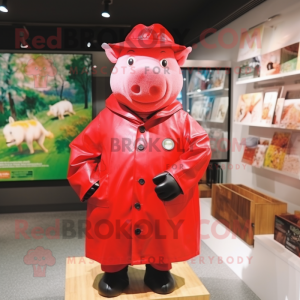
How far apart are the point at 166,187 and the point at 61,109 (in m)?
3.02

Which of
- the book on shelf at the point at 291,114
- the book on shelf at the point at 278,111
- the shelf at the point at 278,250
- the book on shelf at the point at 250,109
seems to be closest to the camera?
the shelf at the point at 278,250

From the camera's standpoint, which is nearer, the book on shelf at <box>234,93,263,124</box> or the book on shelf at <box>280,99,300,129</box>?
the book on shelf at <box>280,99,300,129</box>

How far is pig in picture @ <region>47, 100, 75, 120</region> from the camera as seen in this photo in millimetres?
4316

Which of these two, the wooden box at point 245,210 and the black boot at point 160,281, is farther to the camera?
the wooden box at point 245,210

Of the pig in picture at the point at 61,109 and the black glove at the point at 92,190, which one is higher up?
the pig in picture at the point at 61,109

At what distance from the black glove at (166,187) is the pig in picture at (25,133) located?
2987 mm

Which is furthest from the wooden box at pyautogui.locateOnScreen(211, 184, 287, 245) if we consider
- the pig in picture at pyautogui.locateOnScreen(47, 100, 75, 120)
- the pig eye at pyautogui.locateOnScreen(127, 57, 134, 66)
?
the pig in picture at pyautogui.locateOnScreen(47, 100, 75, 120)

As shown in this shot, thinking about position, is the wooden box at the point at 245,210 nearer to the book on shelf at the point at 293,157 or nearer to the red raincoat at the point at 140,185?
the book on shelf at the point at 293,157

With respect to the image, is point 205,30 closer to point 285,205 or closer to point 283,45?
point 283,45

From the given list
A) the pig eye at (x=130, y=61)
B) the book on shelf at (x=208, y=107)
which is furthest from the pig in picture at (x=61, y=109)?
the pig eye at (x=130, y=61)

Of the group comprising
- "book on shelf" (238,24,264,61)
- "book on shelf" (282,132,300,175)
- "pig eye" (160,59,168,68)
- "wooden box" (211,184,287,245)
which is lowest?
"wooden box" (211,184,287,245)

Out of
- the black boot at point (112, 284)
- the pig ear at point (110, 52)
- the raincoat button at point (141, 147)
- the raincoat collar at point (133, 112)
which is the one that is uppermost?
the pig ear at point (110, 52)

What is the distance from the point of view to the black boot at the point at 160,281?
1.82 m

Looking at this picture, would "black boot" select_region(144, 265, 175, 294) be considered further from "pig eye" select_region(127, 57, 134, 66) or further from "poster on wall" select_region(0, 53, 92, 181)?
"poster on wall" select_region(0, 53, 92, 181)
